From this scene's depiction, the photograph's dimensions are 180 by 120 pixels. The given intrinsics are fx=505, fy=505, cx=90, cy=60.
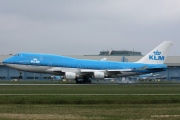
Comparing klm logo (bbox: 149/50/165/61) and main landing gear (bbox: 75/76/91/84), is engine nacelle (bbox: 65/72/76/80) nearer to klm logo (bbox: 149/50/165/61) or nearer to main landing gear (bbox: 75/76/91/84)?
main landing gear (bbox: 75/76/91/84)

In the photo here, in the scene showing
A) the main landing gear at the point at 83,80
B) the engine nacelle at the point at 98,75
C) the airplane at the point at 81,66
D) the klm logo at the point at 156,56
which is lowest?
the main landing gear at the point at 83,80

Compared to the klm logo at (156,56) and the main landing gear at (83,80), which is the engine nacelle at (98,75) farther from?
the klm logo at (156,56)

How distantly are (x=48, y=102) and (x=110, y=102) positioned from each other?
416 cm

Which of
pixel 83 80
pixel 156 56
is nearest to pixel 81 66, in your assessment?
pixel 83 80

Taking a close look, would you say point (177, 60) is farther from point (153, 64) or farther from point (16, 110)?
point (16, 110)

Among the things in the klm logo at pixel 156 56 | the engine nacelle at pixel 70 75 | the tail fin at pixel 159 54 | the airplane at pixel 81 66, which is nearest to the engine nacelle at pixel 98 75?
the airplane at pixel 81 66

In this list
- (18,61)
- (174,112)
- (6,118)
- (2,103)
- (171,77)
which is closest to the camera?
(6,118)

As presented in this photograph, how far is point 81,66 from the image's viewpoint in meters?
77.6

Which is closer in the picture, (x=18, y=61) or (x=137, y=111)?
(x=137, y=111)

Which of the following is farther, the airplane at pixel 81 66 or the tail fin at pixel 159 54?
the tail fin at pixel 159 54

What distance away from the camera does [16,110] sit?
27125mm

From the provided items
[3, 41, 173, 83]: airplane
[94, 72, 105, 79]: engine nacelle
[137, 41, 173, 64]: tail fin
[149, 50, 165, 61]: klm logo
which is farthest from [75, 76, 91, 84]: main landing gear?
[149, 50, 165, 61]: klm logo

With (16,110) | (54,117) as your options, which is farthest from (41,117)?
(16,110)

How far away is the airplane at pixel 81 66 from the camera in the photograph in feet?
246
